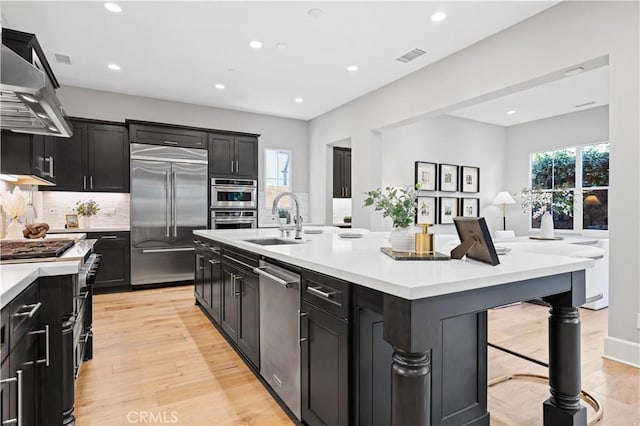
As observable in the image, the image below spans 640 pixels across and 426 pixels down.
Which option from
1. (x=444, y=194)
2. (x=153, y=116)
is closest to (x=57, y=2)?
(x=153, y=116)

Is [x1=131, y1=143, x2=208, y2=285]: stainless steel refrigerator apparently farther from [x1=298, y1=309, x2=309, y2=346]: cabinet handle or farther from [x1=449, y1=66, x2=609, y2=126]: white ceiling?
[x1=449, y1=66, x2=609, y2=126]: white ceiling

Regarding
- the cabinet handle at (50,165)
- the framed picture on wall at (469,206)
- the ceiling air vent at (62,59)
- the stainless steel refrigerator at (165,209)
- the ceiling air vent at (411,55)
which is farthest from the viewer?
the framed picture on wall at (469,206)

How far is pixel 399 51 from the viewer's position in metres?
4.17

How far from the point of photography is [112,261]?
202 inches

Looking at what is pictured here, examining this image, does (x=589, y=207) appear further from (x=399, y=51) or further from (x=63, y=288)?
(x=63, y=288)

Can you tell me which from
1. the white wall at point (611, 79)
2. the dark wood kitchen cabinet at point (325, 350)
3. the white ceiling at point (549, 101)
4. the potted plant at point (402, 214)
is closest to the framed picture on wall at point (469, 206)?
the white ceiling at point (549, 101)

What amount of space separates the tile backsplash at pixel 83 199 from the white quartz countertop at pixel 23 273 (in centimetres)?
404

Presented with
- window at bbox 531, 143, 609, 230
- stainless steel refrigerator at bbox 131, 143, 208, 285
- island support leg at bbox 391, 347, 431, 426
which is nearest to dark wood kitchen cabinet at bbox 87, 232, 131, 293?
stainless steel refrigerator at bbox 131, 143, 208, 285

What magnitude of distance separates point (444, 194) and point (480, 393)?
18.0 feet

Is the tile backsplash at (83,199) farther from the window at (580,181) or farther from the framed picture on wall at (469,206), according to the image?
the window at (580,181)

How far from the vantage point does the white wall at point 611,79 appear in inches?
108

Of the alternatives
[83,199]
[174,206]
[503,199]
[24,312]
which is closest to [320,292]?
[24,312]

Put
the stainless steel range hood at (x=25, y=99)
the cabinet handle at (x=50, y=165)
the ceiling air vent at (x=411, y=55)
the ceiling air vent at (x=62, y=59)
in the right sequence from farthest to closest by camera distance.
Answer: the cabinet handle at (x=50, y=165)
the ceiling air vent at (x=62, y=59)
the ceiling air vent at (x=411, y=55)
the stainless steel range hood at (x=25, y=99)
